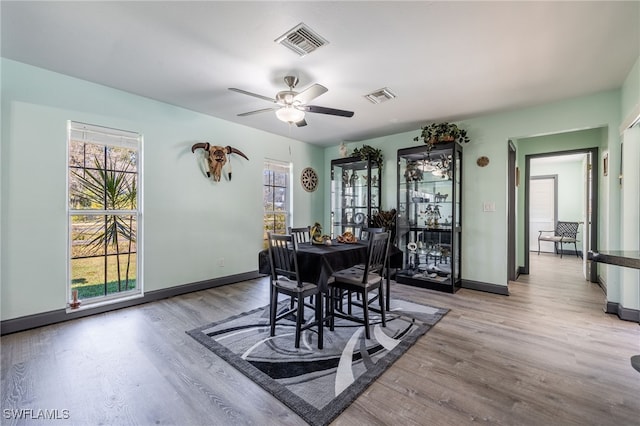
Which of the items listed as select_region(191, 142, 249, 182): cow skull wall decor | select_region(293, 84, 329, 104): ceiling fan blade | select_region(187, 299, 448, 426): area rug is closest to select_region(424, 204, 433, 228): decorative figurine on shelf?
select_region(187, 299, 448, 426): area rug

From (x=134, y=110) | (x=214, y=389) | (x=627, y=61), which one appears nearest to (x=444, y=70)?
(x=627, y=61)

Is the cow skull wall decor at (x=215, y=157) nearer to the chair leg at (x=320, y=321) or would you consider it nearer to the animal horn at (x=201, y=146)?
the animal horn at (x=201, y=146)

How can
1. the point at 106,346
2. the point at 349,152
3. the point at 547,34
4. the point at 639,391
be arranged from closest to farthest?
the point at 639,391 → the point at 547,34 → the point at 106,346 → the point at 349,152

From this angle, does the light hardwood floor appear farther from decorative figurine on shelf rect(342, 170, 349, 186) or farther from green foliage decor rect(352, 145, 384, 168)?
decorative figurine on shelf rect(342, 170, 349, 186)

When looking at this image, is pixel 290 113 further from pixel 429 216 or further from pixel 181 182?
pixel 429 216

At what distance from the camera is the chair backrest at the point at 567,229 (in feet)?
22.9

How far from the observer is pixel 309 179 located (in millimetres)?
5848

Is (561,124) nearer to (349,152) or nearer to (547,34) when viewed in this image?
(547,34)

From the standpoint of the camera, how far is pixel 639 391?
1.82m

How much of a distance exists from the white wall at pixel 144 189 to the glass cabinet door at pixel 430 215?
2147 millimetres

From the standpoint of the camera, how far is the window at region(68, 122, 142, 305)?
3.14 metres

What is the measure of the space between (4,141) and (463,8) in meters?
4.19

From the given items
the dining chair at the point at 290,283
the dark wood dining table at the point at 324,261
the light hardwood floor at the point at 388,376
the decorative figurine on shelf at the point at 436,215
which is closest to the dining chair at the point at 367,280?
the dark wood dining table at the point at 324,261

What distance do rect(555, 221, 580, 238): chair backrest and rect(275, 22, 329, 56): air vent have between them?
8213 mm
